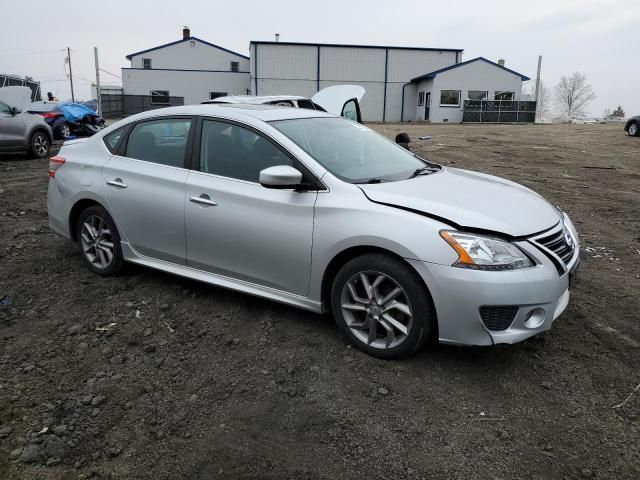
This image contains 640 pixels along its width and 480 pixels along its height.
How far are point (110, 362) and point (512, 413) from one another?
2558mm

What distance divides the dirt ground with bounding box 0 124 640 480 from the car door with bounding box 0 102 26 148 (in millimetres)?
9144

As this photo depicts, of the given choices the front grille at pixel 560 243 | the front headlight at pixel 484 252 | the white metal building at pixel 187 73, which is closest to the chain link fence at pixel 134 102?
the white metal building at pixel 187 73

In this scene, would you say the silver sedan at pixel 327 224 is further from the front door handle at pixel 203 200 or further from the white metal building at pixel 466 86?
the white metal building at pixel 466 86

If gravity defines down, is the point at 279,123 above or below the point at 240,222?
above

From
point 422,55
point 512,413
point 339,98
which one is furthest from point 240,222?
point 422,55

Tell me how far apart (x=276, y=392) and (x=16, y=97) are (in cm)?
1372

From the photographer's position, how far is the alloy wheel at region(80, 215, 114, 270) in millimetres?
5043

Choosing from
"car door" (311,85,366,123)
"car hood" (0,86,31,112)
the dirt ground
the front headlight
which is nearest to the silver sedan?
the front headlight

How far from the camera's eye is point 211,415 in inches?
123

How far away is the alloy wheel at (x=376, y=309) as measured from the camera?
3498 mm

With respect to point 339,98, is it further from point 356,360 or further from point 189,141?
point 356,360

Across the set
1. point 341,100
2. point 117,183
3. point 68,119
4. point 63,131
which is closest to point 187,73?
point 68,119

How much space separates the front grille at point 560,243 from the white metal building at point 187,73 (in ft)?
143

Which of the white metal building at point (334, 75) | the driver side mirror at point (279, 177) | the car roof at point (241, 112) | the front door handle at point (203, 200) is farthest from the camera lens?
the white metal building at point (334, 75)
